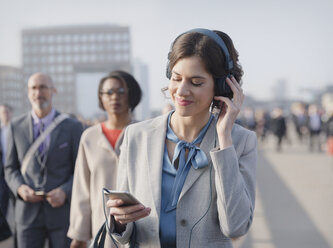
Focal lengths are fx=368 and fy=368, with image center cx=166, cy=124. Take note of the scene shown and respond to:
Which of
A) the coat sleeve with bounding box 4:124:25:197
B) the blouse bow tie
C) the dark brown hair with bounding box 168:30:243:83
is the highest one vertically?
the dark brown hair with bounding box 168:30:243:83

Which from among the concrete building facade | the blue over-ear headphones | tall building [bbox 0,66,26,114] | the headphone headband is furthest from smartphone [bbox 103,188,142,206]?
tall building [bbox 0,66,26,114]

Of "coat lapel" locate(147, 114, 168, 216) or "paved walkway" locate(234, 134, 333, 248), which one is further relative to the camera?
"paved walkway" locate(234, 134, 333, 248)

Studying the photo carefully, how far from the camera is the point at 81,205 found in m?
2.69

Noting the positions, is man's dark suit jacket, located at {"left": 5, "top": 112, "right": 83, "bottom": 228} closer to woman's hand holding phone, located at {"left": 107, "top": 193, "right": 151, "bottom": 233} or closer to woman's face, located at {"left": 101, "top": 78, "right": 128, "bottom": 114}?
woman's face, located at {"left": 101, "top": 78, "right": 128, "bottom": 114}

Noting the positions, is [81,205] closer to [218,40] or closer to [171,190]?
[171,190]

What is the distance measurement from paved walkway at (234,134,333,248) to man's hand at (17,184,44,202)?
8.20ft

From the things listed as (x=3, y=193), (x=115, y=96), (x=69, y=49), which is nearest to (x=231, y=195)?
(x=115, y=96)

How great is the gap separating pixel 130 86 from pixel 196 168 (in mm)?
1633

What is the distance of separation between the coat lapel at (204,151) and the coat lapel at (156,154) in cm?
11

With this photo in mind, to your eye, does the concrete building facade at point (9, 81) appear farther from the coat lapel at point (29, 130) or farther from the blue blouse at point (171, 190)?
the blue blouse at point (171, 190)

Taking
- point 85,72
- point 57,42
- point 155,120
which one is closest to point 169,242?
point 155,120

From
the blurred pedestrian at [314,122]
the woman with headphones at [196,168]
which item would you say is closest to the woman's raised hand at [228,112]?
the woman with headphones at [196,168]

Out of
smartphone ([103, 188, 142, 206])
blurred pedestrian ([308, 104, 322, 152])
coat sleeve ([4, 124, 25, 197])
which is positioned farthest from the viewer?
blurred pedestrian ([308, 104, 322, 152])

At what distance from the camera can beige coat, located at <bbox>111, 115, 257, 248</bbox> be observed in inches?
59.1
